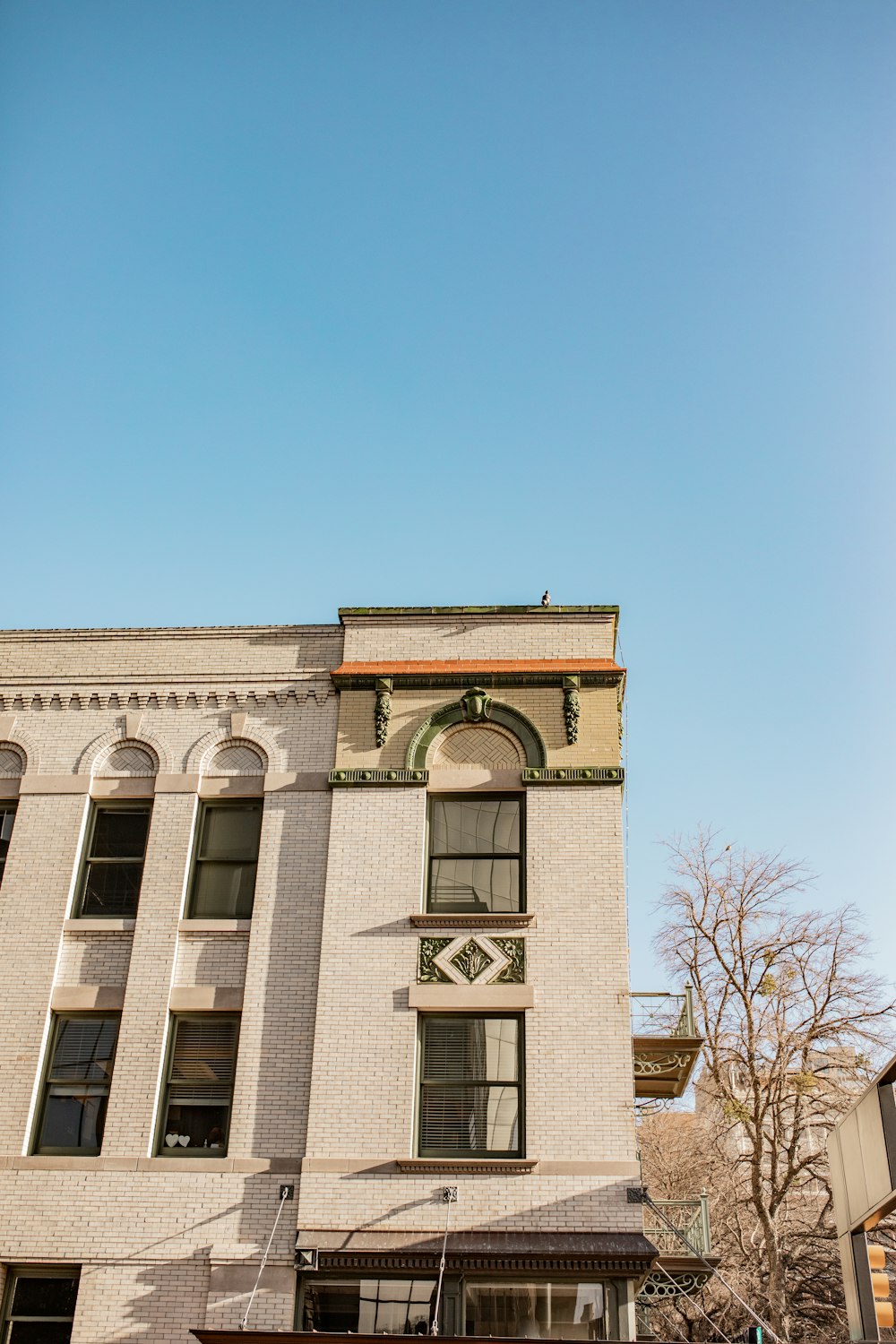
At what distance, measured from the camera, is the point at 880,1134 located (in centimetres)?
984

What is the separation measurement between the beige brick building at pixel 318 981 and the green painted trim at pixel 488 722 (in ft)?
0.14

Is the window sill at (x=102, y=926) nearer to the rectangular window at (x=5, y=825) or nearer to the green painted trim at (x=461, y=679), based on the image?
the rectangular window at (x=5, y=825)

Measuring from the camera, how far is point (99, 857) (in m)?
16.9

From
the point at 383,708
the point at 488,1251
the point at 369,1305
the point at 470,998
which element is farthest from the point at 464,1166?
the point at 383,708

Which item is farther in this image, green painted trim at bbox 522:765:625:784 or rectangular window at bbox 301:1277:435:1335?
green painted trim at bbox 522:765:625:784

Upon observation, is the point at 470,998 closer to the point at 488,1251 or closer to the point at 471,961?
the point at 471,961

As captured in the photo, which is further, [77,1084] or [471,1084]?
[77,1084]

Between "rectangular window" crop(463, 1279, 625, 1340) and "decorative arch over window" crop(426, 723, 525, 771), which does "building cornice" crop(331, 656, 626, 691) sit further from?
"rectangular window" crop(463, 1279, 625, 1340)

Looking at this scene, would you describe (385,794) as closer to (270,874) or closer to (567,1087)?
(270,874)

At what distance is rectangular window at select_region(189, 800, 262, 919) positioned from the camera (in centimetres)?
1645

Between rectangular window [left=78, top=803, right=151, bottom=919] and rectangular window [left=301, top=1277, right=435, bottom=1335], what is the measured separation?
5.61m

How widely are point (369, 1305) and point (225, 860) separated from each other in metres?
6.08

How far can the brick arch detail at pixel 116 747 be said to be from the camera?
17.5 metres

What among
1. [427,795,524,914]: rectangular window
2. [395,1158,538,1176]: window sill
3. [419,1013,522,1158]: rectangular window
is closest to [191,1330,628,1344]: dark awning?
[395,1158,538,1176]: window sill
